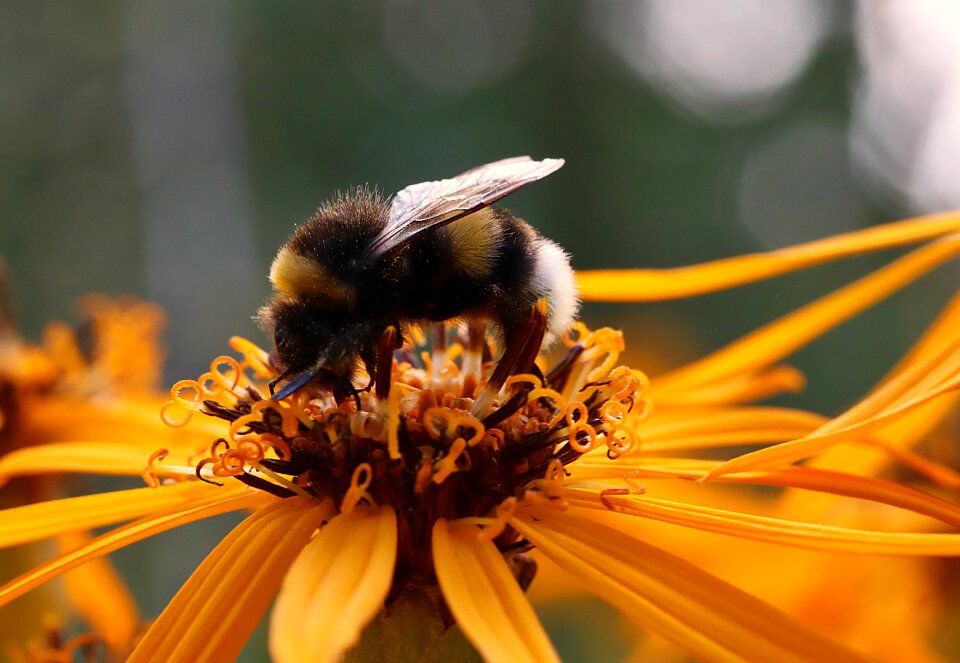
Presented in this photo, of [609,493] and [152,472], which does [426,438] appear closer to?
[609,493]

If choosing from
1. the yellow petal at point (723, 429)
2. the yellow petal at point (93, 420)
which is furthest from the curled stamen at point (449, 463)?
the yellow petal at point (93, 420)

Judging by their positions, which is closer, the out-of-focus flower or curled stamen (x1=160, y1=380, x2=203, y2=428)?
curled stamen (x1=160, y1=380, x2=203, y2=428)

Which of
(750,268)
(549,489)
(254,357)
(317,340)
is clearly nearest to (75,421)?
(254,357)

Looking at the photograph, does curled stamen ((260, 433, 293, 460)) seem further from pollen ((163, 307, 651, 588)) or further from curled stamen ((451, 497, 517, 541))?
curled stamen ((451, 497, 517, 541))

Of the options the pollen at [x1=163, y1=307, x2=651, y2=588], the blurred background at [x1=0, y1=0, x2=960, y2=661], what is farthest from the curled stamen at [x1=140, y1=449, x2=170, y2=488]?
the blurred background at [x1=0, y1=0, x2=960, y2=661]

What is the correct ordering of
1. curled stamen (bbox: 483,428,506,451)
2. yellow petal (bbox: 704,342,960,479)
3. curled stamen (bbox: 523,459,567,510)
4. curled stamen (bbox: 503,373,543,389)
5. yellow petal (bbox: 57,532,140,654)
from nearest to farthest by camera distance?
yellow petal (bbox: 704,342,960,479) → curled stamen (bbox: 523,459,567,510) → curled stamen (bbox: 483,428,506,451) → curled stamen (bbox: 503,373,543,389) → yellow petal (bbox: 57,532,140,654)

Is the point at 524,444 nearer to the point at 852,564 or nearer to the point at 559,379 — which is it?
the point at 559,379
